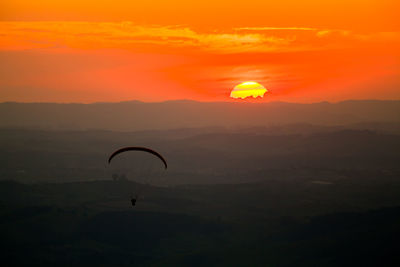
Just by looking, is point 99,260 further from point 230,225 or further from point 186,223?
point 230,225

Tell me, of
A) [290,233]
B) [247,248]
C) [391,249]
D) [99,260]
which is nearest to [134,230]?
[99,260]

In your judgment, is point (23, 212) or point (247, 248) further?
point (23, 212)

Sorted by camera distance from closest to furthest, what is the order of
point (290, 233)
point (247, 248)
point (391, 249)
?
1. point (391, 249)
2. point (247, 248)
3. point (290, 233)

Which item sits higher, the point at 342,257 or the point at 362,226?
the point at 362,226

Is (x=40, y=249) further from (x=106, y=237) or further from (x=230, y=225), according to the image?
(x=230, y=225)

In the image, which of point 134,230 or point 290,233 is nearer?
point 134,230

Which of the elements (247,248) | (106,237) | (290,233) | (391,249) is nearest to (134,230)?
(106,237)

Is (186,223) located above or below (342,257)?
above

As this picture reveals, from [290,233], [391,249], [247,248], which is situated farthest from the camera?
[290,233]
